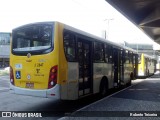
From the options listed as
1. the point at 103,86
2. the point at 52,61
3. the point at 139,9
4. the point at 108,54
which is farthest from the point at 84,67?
the point at 139,9

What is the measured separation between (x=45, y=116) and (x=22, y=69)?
6.45ft

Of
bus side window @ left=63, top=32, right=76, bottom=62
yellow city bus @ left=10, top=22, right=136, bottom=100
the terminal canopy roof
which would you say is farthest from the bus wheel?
the terminal canopy roof

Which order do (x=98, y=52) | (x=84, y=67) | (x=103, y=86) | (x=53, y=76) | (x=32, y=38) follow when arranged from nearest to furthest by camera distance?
(x=53, y=76) → (x=32, y=38) → (x=84, y=67) → (x=98, y=52) → (x=103, y=86)

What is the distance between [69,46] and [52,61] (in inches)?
40.8

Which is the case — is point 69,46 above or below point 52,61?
above

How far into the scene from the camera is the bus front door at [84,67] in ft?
33.0

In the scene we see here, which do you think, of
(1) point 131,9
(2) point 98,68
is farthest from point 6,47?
(2) point 98,68

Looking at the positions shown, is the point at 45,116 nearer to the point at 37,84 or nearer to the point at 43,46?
the point at 37,84

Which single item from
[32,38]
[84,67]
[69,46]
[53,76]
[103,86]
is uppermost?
[32,38]

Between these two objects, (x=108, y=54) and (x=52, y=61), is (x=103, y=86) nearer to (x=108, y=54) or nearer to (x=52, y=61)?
(x=108, y=54)

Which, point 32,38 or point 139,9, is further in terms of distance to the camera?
point 139,9

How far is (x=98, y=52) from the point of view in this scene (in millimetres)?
12047

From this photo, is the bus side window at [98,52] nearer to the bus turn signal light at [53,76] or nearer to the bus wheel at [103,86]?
the bus wheel at [103,86]

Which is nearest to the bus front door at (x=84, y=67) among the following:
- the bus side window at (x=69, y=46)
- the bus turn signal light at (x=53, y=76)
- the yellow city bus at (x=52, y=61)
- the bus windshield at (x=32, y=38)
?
the yellow city bus at (x=52, y=61)
